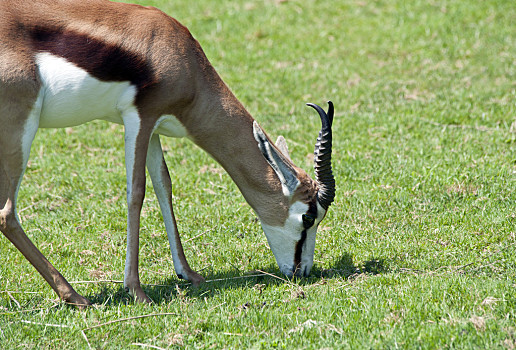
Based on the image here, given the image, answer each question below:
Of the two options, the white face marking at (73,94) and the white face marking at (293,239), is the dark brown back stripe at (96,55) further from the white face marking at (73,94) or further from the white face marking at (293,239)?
the white face marking at (293,239)

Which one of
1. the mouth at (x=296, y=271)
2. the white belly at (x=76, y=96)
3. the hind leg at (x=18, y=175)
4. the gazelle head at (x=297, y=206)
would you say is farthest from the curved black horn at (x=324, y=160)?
the hind leg at (x=18, y=175)

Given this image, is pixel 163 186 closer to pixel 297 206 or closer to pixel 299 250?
pixel 297 206

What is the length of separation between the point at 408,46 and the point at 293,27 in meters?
2.61

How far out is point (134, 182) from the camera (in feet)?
19.0

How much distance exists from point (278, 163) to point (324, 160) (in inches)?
17.2

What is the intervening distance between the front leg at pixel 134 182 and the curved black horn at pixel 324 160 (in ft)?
5.05

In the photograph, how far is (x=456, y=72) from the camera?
11797 millimetres

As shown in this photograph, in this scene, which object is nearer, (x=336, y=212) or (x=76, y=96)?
(x=76, y=96)

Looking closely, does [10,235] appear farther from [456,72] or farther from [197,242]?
[456,72]

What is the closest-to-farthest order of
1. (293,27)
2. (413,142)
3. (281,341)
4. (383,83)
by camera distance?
(281,341), (413,142), (383,83), (293,27)

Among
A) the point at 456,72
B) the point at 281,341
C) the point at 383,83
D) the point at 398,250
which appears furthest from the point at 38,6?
the point at 456,72

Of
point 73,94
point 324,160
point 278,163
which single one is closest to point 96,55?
point 73,94

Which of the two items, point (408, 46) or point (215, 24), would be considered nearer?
point (408, 46)

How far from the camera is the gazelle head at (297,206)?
19.6ft
